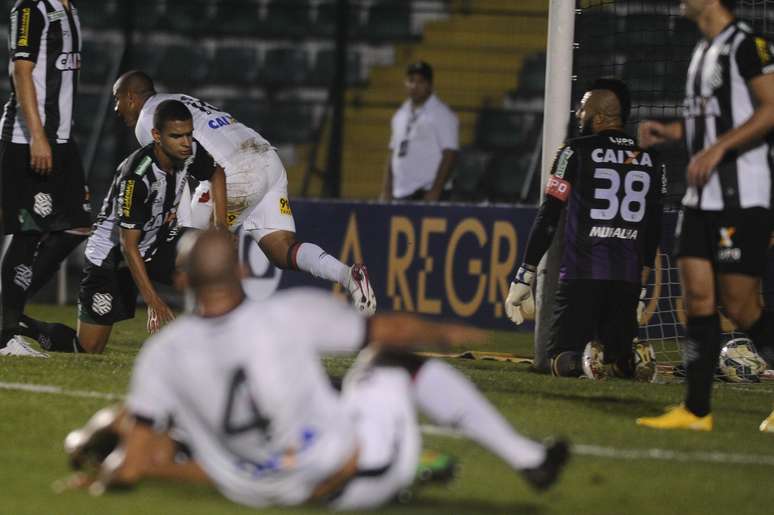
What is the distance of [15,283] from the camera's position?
877 cm

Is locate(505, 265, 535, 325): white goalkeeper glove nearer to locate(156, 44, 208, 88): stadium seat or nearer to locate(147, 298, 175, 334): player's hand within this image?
locate(147, 298, 175, 334): player's hand

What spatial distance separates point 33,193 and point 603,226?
334cm

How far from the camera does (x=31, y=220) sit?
28.9 feet

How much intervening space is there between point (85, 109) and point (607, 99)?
9821 millimetres

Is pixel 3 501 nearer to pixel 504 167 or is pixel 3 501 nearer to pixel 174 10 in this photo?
pixel 504 167

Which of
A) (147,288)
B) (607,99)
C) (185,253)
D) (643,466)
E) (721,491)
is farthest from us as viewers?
(607,99)

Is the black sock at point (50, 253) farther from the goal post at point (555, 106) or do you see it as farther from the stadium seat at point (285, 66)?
the stadium seat at point (285, 66)

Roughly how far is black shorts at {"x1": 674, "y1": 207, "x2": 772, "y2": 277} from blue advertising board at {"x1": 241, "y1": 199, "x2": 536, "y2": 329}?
211 inches

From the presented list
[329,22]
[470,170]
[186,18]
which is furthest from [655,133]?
[186,18]

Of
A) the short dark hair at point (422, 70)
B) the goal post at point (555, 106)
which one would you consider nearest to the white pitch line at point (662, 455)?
the goal post at point (555, 106)

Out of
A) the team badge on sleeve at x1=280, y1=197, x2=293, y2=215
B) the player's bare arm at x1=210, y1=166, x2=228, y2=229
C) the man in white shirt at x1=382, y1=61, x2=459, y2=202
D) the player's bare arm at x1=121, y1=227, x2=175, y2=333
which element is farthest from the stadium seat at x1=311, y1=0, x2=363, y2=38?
the player's bare arm at x1=121, y1=227, x2=175, y2=333

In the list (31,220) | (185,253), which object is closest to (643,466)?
(185,253)

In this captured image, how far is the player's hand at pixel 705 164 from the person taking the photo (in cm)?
618

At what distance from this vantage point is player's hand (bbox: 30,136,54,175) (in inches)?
335
